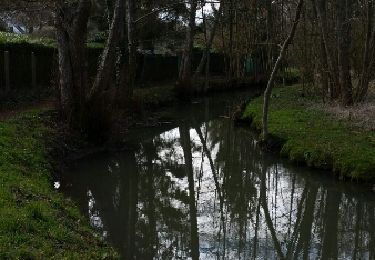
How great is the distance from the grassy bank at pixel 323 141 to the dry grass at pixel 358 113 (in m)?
0.19

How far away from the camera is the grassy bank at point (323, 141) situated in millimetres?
11602

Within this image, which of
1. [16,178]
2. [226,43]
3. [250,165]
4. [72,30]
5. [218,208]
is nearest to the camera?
[16,178]

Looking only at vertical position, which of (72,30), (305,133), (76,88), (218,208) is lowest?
(218,208)

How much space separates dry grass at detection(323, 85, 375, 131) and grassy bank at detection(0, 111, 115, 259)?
28.4 ft

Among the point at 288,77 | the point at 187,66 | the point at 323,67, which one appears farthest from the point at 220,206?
the point at 288,77

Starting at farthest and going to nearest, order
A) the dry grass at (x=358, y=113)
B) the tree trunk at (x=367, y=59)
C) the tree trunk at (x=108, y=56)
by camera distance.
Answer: the tree trunk at (x=367, y=59) → the tree trunk at (x=108, y=56) → the dry grass at (x=358, y=113)

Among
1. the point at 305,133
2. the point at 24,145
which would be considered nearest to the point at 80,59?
the point at 24,145

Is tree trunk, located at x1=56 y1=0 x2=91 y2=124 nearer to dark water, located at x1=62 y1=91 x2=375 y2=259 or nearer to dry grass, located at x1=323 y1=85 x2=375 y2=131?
dark water, located at x1=62 y1=91 x2=375 y2=259

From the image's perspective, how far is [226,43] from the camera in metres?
37.6

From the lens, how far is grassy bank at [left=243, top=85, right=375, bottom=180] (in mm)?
11602

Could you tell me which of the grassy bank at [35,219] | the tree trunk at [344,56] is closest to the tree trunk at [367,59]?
the tree trunk at [344,56]

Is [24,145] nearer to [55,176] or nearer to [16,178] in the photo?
[55,176]

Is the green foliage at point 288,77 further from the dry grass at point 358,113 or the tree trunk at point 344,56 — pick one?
the dry grass at point 358,113

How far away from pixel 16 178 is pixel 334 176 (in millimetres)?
6775
